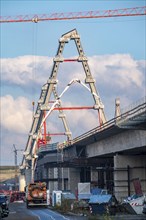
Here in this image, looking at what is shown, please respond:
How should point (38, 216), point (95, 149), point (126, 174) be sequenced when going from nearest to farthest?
point (38, 216)
point (126, 174)
point (95, 149)

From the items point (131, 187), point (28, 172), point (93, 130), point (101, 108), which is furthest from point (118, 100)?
point (28, 172)

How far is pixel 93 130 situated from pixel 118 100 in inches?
1626

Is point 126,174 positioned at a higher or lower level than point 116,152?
lower

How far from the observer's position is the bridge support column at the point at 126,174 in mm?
73375

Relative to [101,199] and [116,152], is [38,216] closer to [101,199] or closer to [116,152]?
[101,199]

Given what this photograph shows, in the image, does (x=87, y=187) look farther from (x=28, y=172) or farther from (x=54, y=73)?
(x=28, y=172)

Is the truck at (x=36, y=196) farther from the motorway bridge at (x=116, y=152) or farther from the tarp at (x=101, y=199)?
the tarp at (x=101, y=199)

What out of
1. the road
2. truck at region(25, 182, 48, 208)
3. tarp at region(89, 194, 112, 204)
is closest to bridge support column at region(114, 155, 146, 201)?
the road

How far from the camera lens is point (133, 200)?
53000mm

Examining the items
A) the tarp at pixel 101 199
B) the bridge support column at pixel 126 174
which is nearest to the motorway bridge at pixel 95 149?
the bridge support column at pixel 126 174

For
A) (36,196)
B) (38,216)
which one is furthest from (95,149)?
(38,216)

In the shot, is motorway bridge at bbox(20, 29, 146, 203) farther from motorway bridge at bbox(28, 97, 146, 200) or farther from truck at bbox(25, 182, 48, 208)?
truck at bbox(25, 182, 48, 208)

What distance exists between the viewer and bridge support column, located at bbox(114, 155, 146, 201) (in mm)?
73375

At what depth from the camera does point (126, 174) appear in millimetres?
73438
